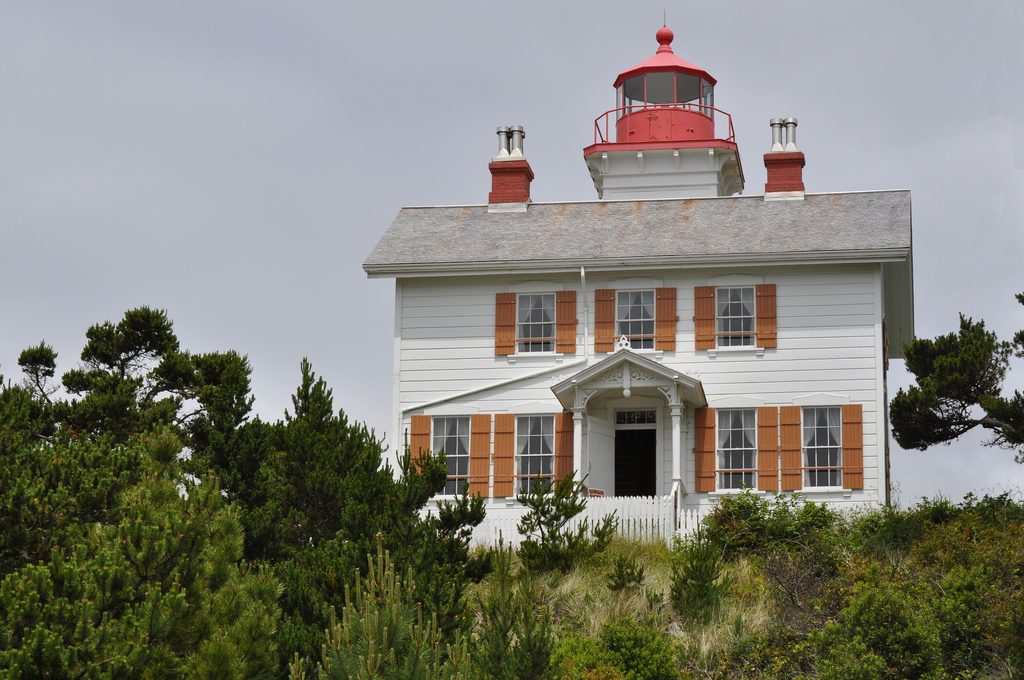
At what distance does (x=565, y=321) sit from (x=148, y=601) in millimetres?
12669

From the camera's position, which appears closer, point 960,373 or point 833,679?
point 833,679

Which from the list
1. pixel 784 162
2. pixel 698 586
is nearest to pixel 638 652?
pixel 698 586

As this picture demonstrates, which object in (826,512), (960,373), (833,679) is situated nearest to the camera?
(833,679)

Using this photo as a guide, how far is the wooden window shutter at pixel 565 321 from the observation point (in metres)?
26.7

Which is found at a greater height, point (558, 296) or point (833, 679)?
point (558, 296)

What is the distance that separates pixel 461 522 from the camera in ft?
66.1

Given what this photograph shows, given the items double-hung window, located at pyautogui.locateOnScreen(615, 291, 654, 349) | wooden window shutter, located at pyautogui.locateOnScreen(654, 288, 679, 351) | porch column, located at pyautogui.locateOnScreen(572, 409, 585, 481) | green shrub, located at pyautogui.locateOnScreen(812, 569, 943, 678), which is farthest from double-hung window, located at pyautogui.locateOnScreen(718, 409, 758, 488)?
green shrub, located at pyautogui.locateOnScreen(812, 569, 943, 678)

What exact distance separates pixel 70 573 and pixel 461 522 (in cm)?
616

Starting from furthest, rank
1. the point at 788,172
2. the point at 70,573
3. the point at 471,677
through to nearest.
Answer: the point at 788,172, the point at 70,573, the point at 471,677

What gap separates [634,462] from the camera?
87.8 ft

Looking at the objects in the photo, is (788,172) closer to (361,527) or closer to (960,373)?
(960,373)

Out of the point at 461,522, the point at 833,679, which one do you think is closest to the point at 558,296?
the point at 461,522

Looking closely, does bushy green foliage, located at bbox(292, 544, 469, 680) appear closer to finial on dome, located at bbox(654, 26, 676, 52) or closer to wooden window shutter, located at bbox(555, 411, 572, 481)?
wooden window shutter, located at bbox(555, 411, 572, 481)

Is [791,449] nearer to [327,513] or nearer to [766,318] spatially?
[766,318]
